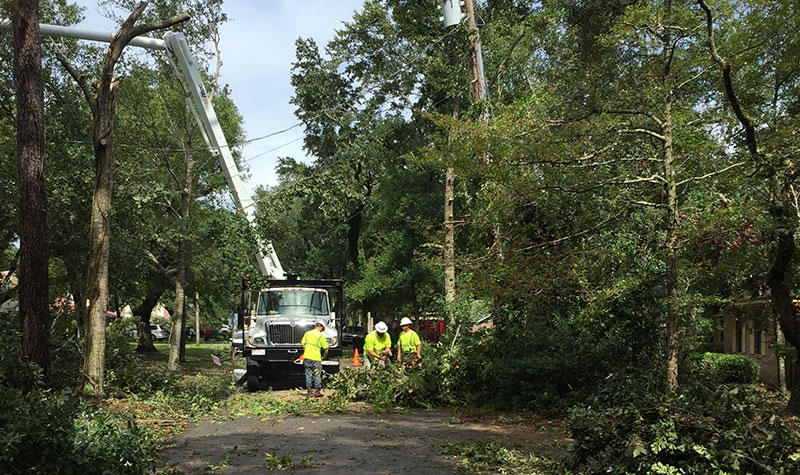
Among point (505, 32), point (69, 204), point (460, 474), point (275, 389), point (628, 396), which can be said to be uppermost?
point (505, 32)

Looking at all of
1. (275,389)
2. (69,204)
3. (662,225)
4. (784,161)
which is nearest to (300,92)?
(69,204)

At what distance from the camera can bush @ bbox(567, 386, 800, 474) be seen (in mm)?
6086

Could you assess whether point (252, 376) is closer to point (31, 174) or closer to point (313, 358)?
point (313, 358)

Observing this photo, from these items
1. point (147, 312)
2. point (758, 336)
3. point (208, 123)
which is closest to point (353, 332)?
point (208, 123)

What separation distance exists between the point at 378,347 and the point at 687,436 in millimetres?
9137

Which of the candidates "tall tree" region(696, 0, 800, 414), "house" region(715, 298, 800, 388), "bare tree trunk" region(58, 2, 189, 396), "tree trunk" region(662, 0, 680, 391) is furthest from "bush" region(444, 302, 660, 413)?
"bare tree trunk" region(58, 2, 189, 396)

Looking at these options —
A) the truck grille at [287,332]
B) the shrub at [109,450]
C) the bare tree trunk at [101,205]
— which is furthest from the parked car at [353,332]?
Result: the shrub at [109,450]

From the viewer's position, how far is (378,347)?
592 inches

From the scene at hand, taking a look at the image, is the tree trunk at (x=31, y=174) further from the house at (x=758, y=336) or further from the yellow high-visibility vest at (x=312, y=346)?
the house at (x=758, y=336)

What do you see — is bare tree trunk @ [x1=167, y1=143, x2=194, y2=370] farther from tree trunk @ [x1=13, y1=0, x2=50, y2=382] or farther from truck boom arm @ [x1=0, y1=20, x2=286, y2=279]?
tree trunk @ [x1=13, y1=0, x2=50, y2=382]

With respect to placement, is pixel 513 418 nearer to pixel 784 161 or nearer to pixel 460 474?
pixel 460 474

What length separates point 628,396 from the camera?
7629 millimetres

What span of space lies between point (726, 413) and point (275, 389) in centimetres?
1391

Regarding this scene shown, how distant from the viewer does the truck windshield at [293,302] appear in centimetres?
1812
